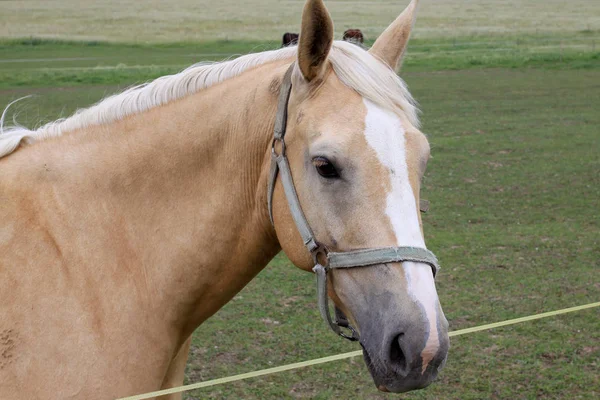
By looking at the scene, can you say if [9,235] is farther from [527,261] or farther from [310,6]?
[527,261]

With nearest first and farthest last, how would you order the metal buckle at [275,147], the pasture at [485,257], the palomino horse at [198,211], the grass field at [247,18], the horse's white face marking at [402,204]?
1. the horse's white face marking at [402,204]
2. the palomino horse at [198,211]
3. the metal buckle at [275,147]
4. the pasture at [485,257]
5. the grass field at [247,18]

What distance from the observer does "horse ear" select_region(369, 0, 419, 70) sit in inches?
108

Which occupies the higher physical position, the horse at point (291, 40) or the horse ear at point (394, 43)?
the horse ear at point (394, 43)

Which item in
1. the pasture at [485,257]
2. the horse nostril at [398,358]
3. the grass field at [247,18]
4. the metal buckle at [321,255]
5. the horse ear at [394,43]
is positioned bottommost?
the grass field at [247,18]

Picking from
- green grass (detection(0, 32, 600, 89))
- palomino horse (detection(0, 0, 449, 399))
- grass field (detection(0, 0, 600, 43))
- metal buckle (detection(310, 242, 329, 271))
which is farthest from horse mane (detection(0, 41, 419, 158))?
grass field (detection(0, 0, 600, 43))

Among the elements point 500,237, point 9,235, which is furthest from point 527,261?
point 9,235

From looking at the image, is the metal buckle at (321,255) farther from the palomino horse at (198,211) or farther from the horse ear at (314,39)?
the horse ear at (314,39)

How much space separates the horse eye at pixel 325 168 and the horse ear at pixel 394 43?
2.07 ft

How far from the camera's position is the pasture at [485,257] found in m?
5.21

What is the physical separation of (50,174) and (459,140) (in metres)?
12.6

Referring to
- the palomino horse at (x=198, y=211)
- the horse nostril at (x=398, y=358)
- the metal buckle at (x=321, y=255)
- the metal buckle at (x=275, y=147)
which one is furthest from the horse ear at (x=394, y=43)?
the horse nostril at (x=398, y=358)

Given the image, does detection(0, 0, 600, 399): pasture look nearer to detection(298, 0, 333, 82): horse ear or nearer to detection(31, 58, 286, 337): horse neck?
detection(31, 58, 286, 337): horse neck

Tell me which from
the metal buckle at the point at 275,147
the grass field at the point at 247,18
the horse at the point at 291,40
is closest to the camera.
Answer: the metal buckle at the point at 275,147

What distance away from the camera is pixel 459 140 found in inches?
570
